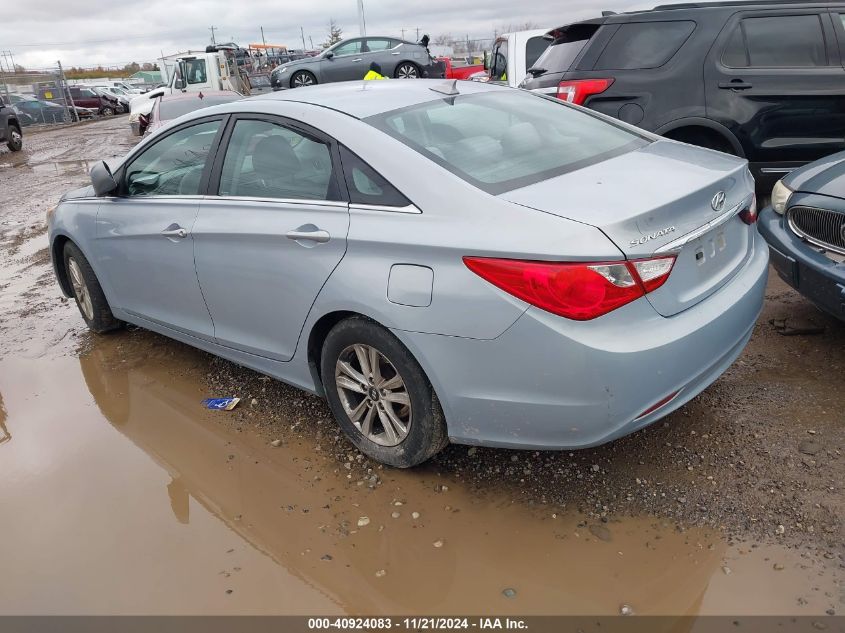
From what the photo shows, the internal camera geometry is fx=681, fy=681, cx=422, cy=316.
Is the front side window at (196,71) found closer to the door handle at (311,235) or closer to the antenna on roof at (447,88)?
the antenna on roof at (447,88)

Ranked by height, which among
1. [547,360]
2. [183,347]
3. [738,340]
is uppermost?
[547,360]

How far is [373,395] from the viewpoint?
296 cm

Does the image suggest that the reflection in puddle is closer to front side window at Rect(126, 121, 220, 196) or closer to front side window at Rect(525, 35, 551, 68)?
front side window at Rect(126, 121, 220, 196)

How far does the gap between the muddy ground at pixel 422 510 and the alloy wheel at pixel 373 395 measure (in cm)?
22

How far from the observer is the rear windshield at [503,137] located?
2.76 metres

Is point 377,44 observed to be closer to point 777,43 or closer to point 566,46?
point 566,46

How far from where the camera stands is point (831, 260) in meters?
3.36

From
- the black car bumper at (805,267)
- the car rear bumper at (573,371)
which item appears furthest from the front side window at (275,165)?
the black car bumper at (805,267)

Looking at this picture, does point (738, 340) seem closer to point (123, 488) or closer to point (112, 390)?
point (123, 488)

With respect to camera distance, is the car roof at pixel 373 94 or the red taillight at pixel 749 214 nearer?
the red taillight at pixel 749 214

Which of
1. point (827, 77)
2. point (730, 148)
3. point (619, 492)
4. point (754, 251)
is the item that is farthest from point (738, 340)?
point (827, 77)

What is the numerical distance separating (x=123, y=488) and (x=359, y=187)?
176 cm

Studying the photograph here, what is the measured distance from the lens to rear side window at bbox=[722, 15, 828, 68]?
5445 mm

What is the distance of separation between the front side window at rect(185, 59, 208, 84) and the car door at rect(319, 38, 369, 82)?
17.3 feet
